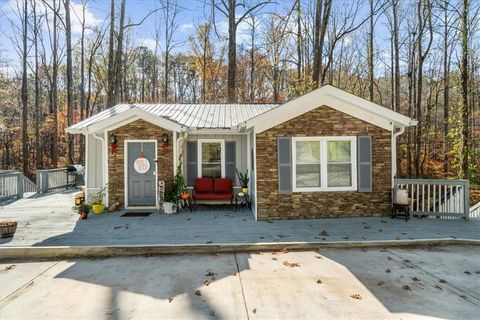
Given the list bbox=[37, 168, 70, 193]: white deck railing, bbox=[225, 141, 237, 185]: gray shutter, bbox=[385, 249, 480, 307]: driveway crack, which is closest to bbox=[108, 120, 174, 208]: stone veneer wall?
bbox=[225, 141, 237, 185]: gray shutter

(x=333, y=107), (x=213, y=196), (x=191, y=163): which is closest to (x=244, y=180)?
(x=213, y=196)

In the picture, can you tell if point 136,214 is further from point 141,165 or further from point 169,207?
point 141,165

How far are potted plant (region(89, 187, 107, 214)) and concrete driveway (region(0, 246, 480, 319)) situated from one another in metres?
3.55

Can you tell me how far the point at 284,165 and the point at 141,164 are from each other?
434cm

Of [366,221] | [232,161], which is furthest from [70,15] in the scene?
[366,221]

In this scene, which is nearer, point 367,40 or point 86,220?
point 86,220

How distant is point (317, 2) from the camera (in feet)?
54.9

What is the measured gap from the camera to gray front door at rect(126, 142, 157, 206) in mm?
9164

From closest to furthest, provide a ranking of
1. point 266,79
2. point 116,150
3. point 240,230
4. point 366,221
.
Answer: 1. point 240,230
2. point 366,221
3. point 116,150
4. point 266,79

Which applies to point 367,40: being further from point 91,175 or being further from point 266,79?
point 91,175

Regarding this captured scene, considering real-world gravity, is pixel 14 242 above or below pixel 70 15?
below

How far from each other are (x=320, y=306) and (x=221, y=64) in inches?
861

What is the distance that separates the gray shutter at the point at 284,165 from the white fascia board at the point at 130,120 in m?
3.01

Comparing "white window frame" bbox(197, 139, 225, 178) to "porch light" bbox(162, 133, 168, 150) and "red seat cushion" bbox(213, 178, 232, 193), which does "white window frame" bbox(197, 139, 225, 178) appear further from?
"porch light" bbox(162, 133, 168, 150)
